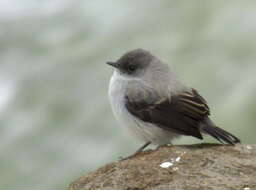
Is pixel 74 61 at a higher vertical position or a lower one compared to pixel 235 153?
higher

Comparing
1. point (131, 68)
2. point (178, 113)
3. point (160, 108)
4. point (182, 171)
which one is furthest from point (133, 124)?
point (182, 171)

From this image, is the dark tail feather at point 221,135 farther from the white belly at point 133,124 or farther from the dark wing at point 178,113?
the white belly at point 133,124

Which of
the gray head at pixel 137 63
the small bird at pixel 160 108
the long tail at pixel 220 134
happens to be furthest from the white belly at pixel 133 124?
the long tail at pixel 220 134

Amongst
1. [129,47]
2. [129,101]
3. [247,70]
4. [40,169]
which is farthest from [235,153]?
[129,47]

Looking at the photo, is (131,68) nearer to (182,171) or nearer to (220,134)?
(220,134)

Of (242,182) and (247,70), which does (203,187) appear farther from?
(247,70)

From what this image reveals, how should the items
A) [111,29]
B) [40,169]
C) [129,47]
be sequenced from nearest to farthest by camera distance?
1. [40,169]
2. [129,47]
3. [111,29]
